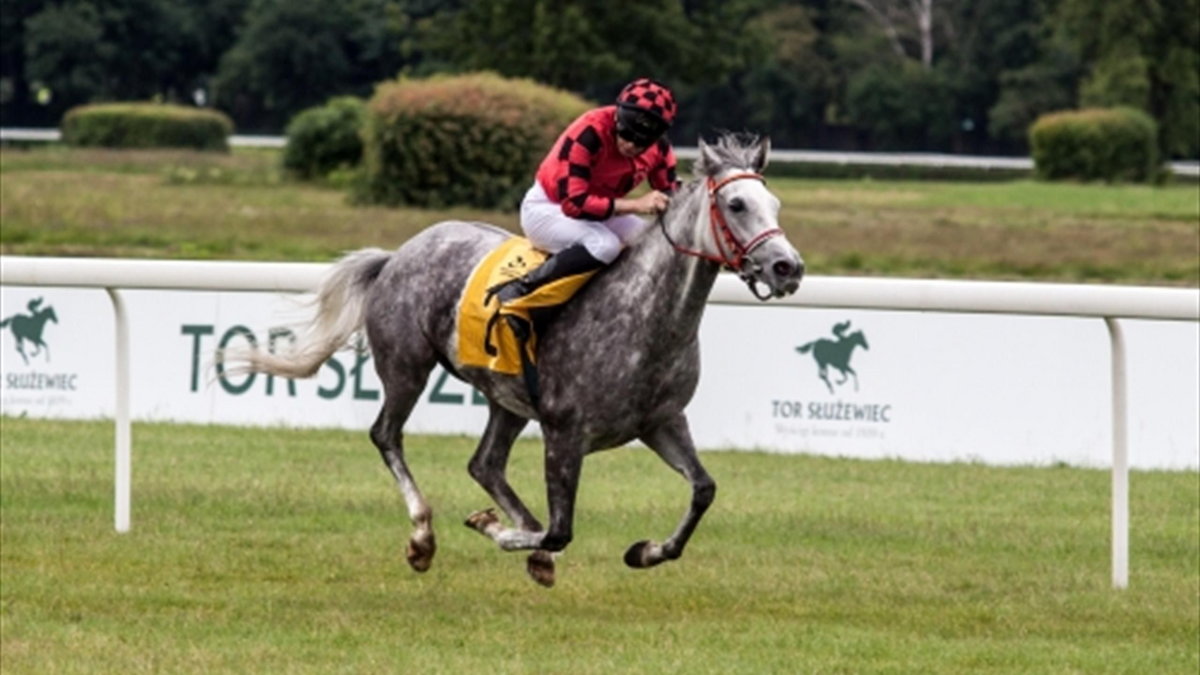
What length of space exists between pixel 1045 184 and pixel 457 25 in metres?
19.1

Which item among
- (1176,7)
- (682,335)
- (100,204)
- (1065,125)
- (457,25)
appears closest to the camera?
(682,335)

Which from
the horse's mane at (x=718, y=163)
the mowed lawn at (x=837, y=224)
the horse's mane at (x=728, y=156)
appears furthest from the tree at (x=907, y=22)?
the horse's mane at (x=728, y=156)

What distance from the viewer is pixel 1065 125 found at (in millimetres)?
25516

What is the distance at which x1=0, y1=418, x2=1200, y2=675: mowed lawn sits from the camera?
672 cm

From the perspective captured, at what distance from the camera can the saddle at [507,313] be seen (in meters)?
6.49

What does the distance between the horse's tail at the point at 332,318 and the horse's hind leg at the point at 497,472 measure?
632 millimetres

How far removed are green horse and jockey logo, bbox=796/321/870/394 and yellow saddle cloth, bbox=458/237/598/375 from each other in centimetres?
411

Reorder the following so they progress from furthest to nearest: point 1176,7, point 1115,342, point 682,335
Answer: point 1176,7
point 1115,342
point 682,335

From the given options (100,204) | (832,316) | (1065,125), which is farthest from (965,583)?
(1065,125)

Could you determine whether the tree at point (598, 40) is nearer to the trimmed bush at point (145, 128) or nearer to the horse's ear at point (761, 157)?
the trimmed bush at point (145, 128)

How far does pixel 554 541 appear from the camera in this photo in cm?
648

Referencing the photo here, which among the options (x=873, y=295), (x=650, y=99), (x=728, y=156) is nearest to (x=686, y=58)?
(x=873, y=295)

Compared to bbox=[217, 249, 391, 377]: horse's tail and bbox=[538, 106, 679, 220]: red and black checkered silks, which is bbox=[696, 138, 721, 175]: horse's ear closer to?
bbox=[538, 106, 679, 220]: red and black checkered silks

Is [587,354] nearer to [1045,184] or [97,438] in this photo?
[97,438]
